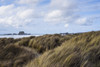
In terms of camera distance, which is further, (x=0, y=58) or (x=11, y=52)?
(x=11, y=52)

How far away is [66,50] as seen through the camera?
5.10m

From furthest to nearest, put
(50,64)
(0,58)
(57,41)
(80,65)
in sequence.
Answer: (57,41) → (0,58) → (50,64) → (80,65)

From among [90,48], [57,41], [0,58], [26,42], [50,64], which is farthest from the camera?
[26,42]

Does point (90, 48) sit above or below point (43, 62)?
above

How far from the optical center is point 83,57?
4445 millimetres

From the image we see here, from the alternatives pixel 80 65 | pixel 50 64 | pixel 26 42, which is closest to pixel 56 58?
pixel 50 64

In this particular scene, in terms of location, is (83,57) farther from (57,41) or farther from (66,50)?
(57,41)

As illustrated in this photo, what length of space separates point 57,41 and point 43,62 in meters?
4.96

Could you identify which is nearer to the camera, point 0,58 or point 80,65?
point 80,65

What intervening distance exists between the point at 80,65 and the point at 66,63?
1.42 ft

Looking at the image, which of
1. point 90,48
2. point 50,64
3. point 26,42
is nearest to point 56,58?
point 50,64

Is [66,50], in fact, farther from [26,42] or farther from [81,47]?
[26,42]

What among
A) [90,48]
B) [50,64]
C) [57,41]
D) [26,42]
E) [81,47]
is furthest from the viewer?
[26,42]

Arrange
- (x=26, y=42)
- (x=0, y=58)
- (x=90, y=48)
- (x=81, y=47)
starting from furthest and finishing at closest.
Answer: (x=26, y=42), (x=0, y=58), (x=81, y=47), (x=90, y=48)
